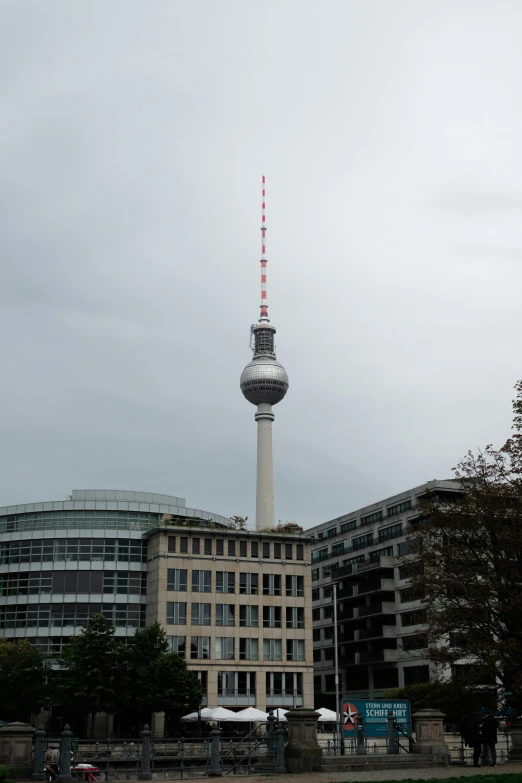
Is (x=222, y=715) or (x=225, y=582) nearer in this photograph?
(x=222, y=715)

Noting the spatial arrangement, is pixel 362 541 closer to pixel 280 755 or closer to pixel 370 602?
pixel 370 602

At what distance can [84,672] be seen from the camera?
6059 cm

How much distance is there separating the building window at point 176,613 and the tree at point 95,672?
1555 cm

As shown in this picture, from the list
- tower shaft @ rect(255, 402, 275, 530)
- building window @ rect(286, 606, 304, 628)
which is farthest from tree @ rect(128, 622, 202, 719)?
tower shaft @ rect(255, 402, 275, 530)

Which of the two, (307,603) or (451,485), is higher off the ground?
(451,485)

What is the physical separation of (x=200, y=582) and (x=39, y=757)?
5082 centimetres

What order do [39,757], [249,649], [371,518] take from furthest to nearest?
[371,518], [249,649], [39,757]

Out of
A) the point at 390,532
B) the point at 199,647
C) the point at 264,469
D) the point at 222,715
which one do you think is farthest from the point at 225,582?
the point at 264,469

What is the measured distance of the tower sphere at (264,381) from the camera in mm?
118438

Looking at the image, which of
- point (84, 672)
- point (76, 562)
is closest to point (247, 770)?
point (84, 672)

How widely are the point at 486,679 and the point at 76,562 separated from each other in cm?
5067

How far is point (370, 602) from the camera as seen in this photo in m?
90.6

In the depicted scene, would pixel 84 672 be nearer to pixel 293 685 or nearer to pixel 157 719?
pixel 157 719

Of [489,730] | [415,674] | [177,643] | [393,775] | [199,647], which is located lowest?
[393,775]
